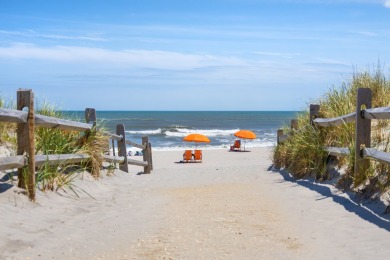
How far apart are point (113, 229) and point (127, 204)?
187 cm

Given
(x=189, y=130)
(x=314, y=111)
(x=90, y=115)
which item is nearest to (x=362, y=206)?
(x=314, y=111)

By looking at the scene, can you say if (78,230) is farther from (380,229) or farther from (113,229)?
(380,229)

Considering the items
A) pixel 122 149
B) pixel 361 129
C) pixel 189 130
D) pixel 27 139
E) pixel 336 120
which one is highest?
pixel 336 120

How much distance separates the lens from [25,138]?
6.79 meters

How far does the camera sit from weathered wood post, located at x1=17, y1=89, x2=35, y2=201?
22.2 ft

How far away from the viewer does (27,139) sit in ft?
22.3

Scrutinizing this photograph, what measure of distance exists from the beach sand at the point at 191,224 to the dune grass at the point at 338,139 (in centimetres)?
50

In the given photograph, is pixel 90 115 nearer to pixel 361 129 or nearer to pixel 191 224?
pixel 191 224

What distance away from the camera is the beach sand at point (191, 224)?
16.9 ft

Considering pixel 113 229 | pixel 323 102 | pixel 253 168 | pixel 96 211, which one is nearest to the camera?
pixel 113 229

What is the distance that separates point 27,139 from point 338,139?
594 cm

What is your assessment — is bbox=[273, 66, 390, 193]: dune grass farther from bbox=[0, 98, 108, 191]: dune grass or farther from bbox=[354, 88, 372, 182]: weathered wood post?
bbox=[0, 98, 108, 191]: dune grass

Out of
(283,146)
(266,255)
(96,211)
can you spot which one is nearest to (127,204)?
(96,211)

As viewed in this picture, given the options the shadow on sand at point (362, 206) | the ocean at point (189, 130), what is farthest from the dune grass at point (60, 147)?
the shadow on sand at point (362, 206)
